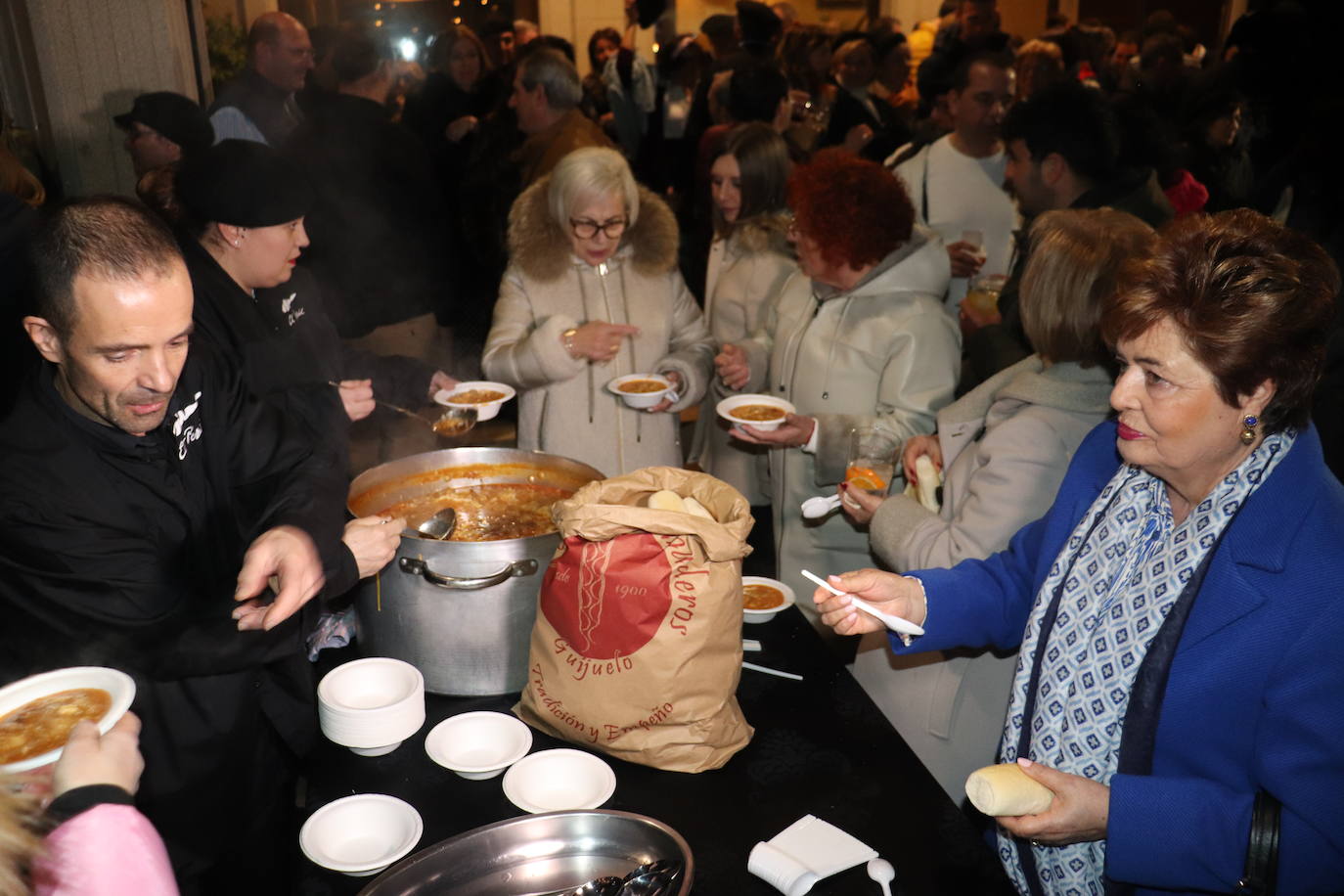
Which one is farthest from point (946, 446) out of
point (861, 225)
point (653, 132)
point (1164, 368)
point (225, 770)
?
point (653, 132)

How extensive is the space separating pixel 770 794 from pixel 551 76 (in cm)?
451

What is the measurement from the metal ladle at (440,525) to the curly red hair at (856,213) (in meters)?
1.61

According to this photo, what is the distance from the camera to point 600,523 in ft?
6.10

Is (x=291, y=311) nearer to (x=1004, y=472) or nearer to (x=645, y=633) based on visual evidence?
(x=645, y=633)

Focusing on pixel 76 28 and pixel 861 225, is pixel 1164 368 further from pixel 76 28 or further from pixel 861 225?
pixel 76 28

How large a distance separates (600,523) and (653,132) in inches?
252

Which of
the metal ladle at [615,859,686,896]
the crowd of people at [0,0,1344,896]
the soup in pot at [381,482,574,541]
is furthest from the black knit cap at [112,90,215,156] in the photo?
the metal ladle at [615,859,686,896]

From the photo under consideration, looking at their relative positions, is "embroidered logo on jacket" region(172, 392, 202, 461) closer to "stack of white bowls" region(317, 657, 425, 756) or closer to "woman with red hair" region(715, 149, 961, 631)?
"stack of white bowls" region(317, 657, 425, 756)

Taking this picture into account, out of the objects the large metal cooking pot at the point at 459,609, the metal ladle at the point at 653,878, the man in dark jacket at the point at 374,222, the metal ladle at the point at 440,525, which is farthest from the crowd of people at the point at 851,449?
the man in dark jacket at the point at 374,222

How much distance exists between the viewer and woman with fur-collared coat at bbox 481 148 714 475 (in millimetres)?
3598

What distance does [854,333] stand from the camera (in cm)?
331

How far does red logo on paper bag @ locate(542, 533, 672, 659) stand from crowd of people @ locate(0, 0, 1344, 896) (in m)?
0.40

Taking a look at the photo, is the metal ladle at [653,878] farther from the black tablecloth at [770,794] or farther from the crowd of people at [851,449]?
the crowd of people at [851,449]

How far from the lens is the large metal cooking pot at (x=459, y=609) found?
205 centimetres
